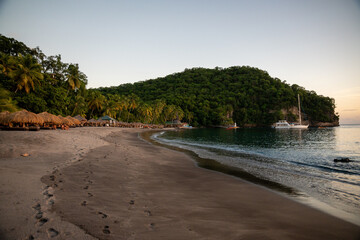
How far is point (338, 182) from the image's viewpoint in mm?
9672

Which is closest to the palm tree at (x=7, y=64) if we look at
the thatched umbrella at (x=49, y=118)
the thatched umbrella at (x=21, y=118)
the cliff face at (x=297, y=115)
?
the thatched umbrella at (x=49, y=118)

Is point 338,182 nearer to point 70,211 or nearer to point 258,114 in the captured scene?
point 70,211

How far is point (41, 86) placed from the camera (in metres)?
40.0

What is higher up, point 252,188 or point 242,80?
point 242,80

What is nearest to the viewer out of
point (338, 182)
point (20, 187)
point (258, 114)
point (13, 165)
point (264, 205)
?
point (20, 187)

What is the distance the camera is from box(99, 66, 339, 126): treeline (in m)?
142

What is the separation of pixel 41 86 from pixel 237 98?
137487 mm

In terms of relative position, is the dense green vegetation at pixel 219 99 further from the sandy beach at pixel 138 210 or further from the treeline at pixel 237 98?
the sandy beach at pixel 138 210

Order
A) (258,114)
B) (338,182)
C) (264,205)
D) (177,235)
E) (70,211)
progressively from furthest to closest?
(258,114)
(338,182)
(264,205)
(70,211)
(177,235)

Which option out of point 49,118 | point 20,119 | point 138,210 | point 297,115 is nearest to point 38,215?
point 138,210

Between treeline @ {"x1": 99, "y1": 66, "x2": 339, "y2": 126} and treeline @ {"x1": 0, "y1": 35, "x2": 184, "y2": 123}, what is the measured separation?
226 ft

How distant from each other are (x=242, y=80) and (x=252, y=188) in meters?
163

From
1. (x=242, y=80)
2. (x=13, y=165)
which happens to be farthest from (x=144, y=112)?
(x=242, y=80)

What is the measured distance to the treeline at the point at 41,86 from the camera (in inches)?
1340
